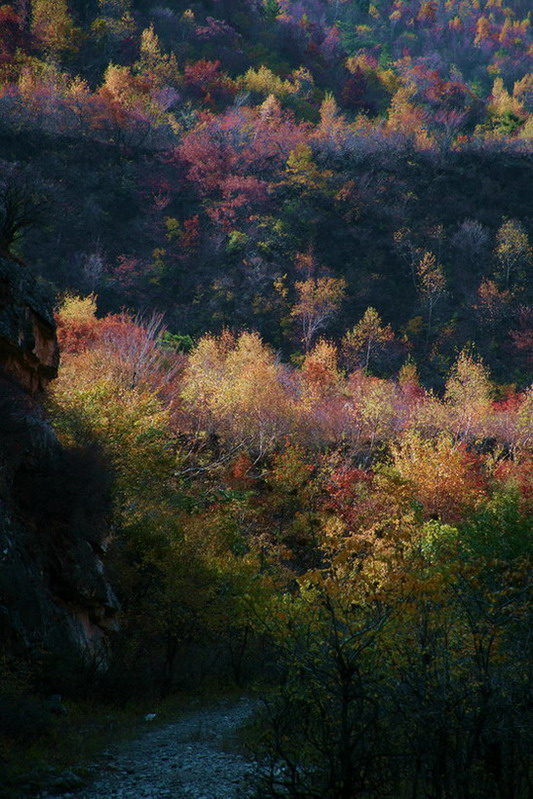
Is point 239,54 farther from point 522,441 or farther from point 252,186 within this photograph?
point 522,441

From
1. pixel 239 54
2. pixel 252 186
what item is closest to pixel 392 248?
pixel 252 186

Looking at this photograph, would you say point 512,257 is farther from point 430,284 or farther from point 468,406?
point 468,406

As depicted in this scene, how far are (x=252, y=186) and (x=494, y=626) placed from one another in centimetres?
8715

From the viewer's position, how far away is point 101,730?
13.8 meters

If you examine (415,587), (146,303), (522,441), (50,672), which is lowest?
(522,441)

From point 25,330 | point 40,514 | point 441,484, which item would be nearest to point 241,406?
point 441,484

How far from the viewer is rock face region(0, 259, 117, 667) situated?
1505 centimetres

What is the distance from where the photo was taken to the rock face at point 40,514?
1505cm

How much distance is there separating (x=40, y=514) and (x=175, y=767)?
8.30 meters

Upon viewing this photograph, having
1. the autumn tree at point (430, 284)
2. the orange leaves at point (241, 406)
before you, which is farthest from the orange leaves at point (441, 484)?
the autumn tree at point (430, 284)

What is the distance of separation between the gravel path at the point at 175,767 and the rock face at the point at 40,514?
2.89 metres

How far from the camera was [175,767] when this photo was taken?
1231 centimetres

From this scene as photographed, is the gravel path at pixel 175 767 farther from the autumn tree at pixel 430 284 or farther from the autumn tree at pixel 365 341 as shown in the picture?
the autumn tree at pixel 430 284

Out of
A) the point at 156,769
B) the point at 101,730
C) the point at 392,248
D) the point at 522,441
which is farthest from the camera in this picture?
the point at 392,248
